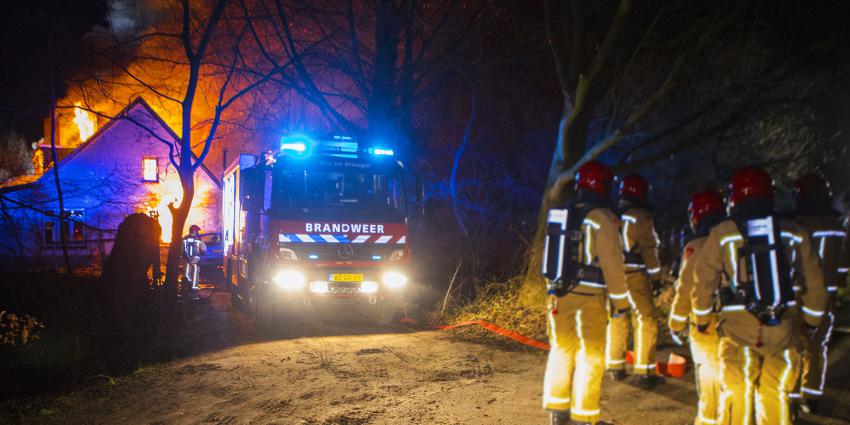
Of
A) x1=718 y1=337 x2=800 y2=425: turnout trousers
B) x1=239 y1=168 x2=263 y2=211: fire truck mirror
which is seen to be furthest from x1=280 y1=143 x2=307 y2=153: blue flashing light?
x1=718 y1=337 x2=800 y2=425: turnout trousers

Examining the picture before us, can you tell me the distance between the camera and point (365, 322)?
10.5m

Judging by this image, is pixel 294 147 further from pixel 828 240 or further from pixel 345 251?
pixel 828 240

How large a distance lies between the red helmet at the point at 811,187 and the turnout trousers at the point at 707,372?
5.68 feet

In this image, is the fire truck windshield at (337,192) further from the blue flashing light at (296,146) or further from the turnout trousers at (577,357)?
the turnout trousers at (577,357)

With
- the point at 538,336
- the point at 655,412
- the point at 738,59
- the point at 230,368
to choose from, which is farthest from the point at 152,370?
the point at 738,59

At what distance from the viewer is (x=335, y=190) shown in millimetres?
9680

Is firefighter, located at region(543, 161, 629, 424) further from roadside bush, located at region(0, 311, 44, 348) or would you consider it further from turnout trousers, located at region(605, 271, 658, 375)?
roadside bush, located at region(0, 311, 44, 348)

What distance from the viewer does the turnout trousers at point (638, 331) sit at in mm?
5668

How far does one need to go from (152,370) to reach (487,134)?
1505 centimetres

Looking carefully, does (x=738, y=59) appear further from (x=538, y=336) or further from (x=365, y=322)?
(x=365, y=322)

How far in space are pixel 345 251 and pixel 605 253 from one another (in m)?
5.64

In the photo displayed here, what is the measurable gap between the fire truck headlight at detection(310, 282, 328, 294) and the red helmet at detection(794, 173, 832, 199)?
6.49m

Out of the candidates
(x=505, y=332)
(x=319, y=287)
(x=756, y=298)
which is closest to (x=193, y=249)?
(x=319, y=287)

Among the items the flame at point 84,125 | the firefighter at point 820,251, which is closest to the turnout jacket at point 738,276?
the firefighter at point 820,251
